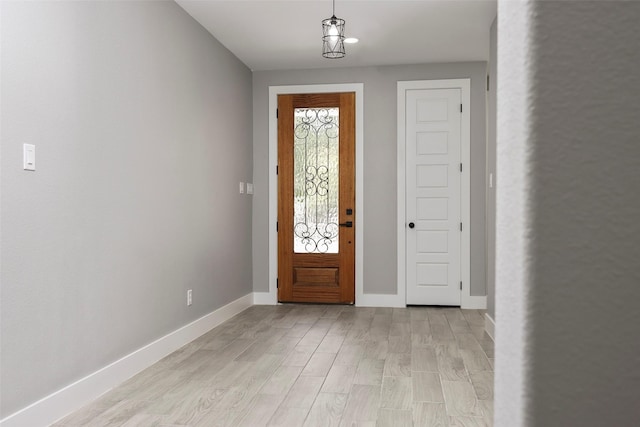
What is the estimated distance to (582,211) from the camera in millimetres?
459

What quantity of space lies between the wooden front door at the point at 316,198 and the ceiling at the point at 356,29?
21.2 inches

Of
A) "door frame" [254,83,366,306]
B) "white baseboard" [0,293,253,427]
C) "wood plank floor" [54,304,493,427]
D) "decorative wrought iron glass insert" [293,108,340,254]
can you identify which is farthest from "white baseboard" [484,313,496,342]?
"white baseboard" [0,293,253,427]

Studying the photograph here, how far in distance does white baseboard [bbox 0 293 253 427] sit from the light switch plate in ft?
3.53

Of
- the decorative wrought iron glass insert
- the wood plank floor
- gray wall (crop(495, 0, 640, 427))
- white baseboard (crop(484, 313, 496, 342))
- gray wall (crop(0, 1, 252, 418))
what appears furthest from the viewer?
the decorative wrought iron glass insert

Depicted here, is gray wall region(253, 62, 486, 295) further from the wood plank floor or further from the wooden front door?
the wood plank floor

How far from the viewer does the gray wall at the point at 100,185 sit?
2445 mm

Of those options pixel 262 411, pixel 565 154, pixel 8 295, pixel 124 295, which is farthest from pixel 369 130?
pixel 565 154

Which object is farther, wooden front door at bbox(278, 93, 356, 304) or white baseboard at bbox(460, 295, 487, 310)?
→ wooden front door at bbox(278, 93, 356, 304)

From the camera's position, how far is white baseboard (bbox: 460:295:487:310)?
575 cm

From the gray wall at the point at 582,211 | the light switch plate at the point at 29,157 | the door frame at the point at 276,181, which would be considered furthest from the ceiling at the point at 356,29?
the gray wall at the point at 582,211

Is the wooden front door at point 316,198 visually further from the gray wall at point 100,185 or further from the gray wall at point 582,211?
the gray wall at point 582,211

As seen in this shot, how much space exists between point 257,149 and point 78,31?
3.32m

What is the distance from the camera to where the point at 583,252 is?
46 centimetres

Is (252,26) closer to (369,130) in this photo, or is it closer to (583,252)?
(369,130)
